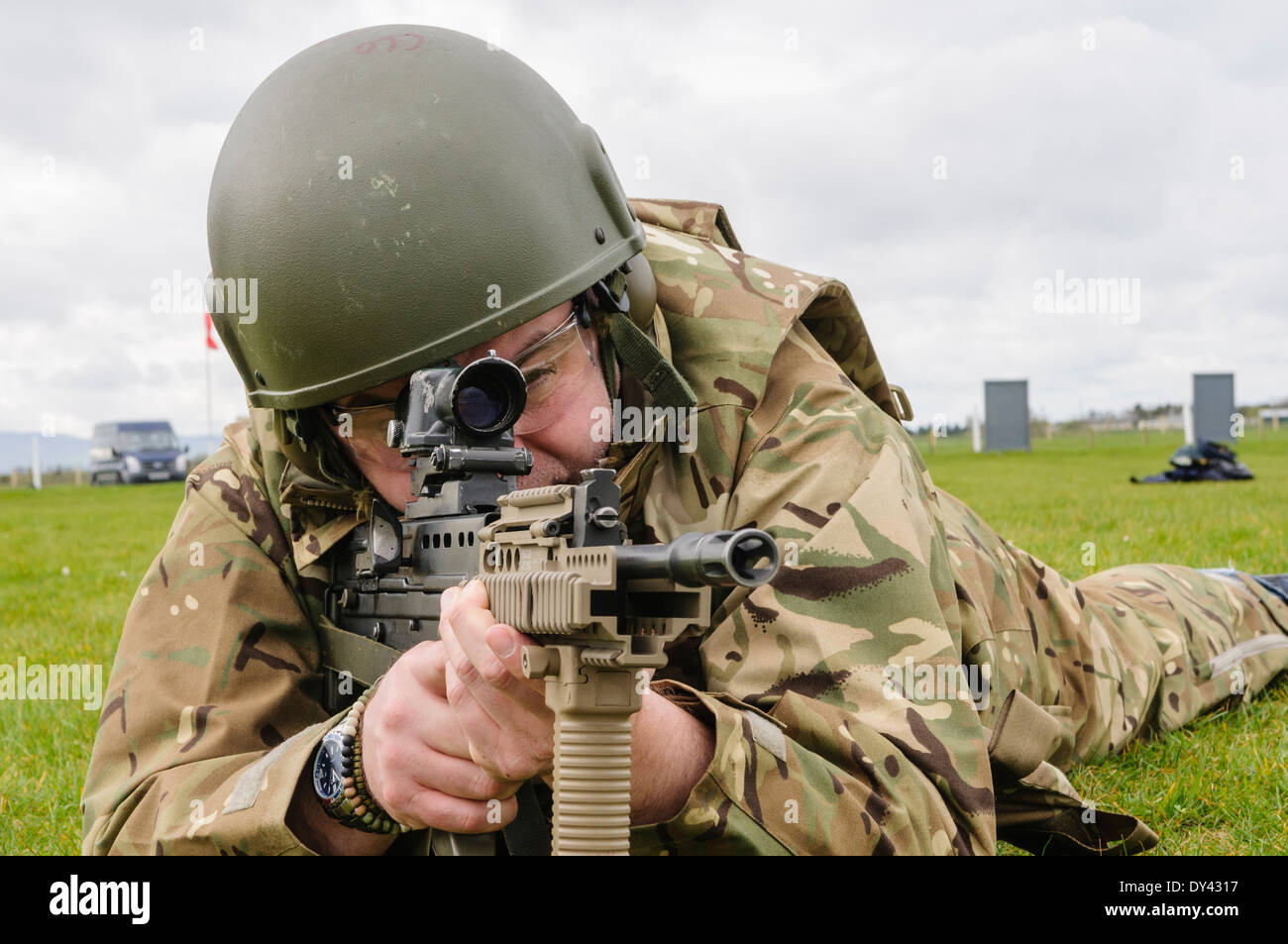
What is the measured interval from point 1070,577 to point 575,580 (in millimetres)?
5214

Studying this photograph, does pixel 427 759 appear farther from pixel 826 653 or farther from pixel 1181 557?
pixel 1181 557

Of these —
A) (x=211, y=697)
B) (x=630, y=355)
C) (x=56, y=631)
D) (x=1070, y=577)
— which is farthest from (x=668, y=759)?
(x=56, y=631)

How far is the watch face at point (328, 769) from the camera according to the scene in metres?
2.04

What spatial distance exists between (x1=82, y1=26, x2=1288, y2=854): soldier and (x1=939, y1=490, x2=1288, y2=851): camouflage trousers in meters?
0.03

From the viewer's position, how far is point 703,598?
4.71 ft

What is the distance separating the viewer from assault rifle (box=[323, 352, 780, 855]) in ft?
4.67

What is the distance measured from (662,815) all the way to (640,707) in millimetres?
358

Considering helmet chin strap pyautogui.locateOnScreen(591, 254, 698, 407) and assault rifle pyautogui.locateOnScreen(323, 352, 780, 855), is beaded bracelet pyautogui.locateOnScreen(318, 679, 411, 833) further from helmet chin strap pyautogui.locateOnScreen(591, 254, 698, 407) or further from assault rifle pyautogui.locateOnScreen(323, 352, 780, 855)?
helmet chin strap pyautogui.locateOnScreen(591, 254, 698, 407)

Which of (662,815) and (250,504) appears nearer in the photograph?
(662,815)

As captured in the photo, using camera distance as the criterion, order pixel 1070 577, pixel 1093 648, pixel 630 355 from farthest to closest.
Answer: pixel 1070 577
pixel 1093 648
pixel 630 355

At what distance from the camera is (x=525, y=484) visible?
2348 mm
